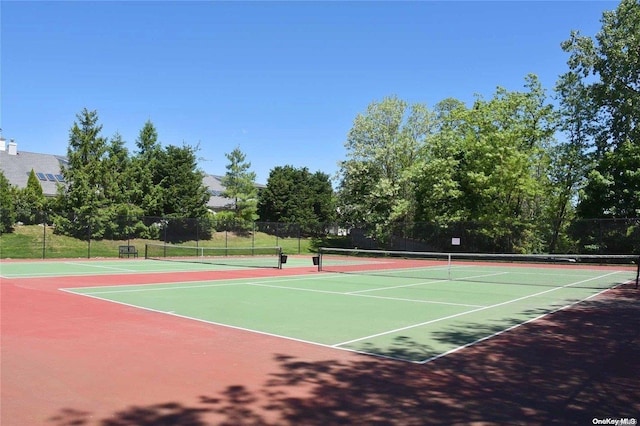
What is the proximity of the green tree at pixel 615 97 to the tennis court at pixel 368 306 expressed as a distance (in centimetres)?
1868

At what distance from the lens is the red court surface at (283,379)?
15.0ft

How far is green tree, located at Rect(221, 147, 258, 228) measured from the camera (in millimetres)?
52844

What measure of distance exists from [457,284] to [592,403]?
13.0 metres

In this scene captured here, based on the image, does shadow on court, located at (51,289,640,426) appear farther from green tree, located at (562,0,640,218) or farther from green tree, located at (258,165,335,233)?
green tree, located at (258,165,335,233)

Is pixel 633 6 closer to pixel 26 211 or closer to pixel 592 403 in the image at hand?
pixel 592 403

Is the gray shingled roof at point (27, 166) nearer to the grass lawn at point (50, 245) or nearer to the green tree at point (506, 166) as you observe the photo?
the grass lawn at point (50, 245)

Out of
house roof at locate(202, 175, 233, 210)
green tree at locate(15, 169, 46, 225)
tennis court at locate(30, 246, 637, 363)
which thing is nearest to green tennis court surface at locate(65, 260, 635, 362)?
tennis court at locate(30, 246, 637, 363)

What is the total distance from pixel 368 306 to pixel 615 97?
32188 millimetres

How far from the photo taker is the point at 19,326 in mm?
8562

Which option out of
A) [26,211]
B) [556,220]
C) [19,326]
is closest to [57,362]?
[19,326]

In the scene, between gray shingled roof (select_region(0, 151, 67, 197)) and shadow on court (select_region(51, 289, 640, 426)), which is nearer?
shadow on court (select_region(51, 289, 640, 426))

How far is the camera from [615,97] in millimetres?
34812

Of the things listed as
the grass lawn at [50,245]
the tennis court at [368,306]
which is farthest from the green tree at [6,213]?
the tennis court at [368,306]

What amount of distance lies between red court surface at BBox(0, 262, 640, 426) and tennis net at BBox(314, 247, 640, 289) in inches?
398
